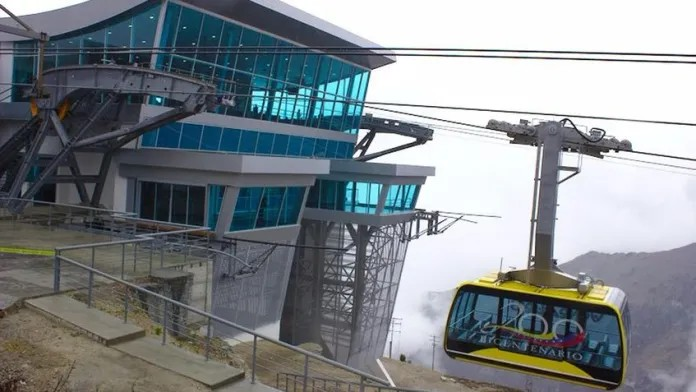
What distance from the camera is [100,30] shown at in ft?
81.4

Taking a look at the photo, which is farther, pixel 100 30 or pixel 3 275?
pixel 100 30

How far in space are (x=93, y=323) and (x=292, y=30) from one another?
73.4ft

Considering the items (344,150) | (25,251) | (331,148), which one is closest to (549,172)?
(25,251)

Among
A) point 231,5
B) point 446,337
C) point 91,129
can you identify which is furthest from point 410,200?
point 446,337

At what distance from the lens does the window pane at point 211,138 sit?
86.6 feet

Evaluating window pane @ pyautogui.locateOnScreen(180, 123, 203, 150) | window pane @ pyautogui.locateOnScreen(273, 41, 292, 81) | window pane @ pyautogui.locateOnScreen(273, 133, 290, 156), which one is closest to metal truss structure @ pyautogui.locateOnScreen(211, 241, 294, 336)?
window pane @ pyautogui.locateOnScreen(180, 123, 203, 150)

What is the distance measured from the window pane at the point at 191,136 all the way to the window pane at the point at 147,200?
2548 millimetres

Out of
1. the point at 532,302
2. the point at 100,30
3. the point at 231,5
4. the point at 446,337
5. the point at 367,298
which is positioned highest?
the point at 231,5

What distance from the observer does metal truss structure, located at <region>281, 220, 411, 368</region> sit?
34.1 meters

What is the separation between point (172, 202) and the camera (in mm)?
23438

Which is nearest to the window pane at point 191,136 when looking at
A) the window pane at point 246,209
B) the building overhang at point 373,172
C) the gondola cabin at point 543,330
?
the window pane at point 246,209

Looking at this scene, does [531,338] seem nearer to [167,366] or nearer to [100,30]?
[167,366]

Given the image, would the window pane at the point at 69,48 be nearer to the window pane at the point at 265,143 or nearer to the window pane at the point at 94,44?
the window pane at the point at 94,44

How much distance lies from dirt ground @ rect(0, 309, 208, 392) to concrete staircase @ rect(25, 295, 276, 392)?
0.15 meters
